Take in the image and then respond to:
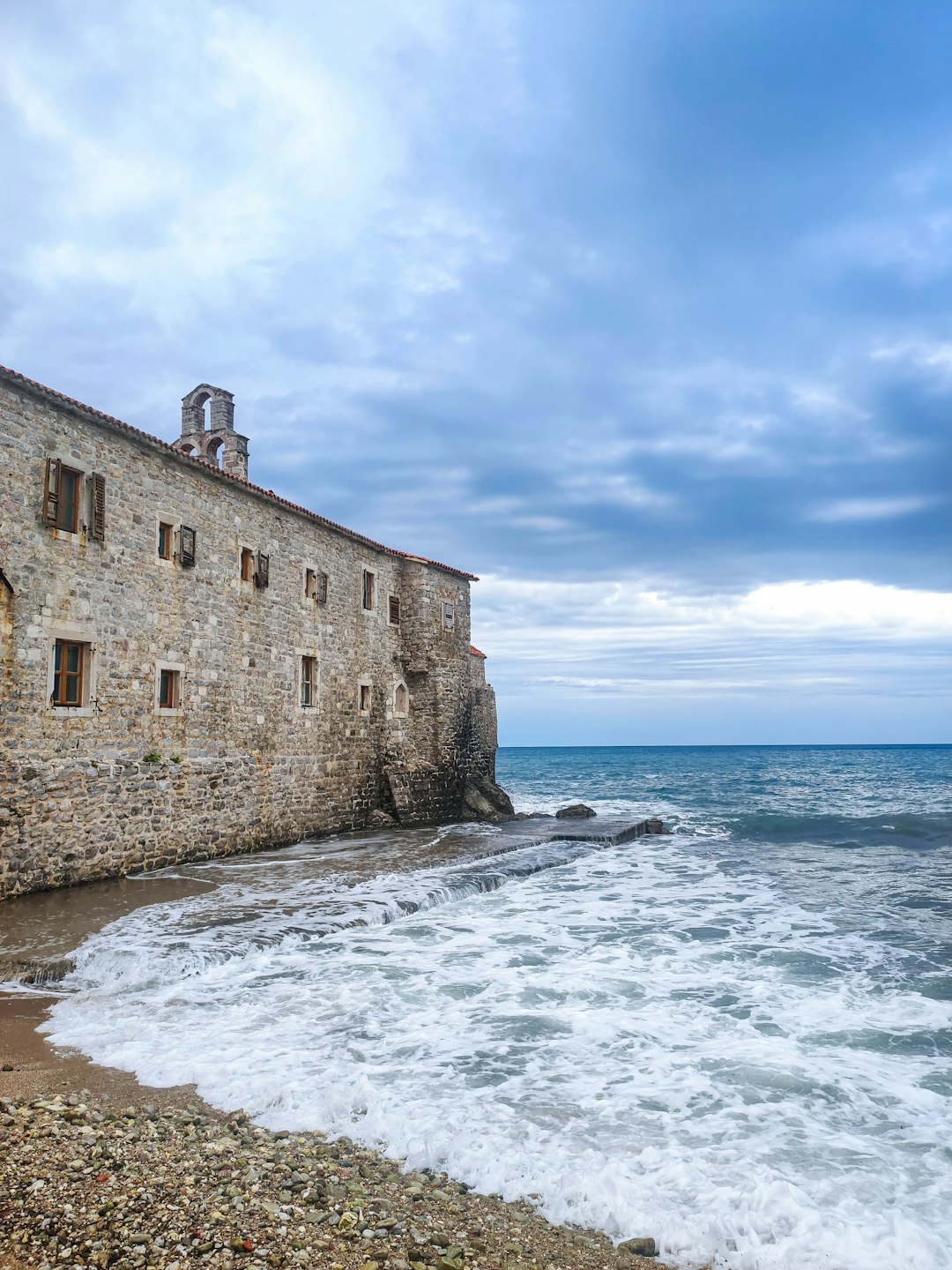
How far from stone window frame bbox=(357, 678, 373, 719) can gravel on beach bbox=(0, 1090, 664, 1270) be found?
16064 millimetres

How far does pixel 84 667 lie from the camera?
13.0 meters

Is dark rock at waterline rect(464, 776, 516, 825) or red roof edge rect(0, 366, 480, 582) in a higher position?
red roof edge rect(0, 366, 480, 582)

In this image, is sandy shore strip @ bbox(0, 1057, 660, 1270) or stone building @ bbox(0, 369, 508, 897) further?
stone building @ bbox(0, 369, 508, 897)

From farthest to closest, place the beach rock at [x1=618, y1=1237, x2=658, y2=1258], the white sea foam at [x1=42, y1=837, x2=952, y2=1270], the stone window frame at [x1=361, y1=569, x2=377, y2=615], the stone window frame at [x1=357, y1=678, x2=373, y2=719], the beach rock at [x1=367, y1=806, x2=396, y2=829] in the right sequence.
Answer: the stone window frame at [x1=361, y1=569, x2=377, y2=615], the beach rock at [x1=367, y1=806, x2=396, y2=829], the stone window frame at [x1=357, y1=678, x2=373, y2=719], the white sea foam at [x1=42, y1=837, x2=952, y2=1270], the beach rock at [x1=618, y1=1237, x2=658, y2=1258]

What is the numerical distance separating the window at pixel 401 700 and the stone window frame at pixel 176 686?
8.40 m

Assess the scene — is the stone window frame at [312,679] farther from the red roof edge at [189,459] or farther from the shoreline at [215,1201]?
the shoreline at [215,1201]

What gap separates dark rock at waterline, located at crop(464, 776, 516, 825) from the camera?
82.6 ft

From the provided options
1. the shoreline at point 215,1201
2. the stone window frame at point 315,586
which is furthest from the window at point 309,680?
the shoreline at point 215,1201

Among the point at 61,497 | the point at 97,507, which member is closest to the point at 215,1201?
the point at 61,497

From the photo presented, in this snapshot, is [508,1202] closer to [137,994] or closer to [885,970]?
[137,994]

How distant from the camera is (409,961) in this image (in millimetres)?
9664

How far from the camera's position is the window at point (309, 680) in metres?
19.1

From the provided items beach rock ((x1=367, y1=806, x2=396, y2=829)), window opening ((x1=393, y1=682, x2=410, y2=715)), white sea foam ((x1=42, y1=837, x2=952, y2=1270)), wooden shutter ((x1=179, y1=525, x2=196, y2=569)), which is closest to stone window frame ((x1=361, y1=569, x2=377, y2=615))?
window opening ((x1=393, y1=682, x2=410, y2=715))

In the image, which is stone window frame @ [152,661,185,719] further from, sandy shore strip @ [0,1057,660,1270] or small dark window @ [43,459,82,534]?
sandy shore strip @ [0,1057,660,1270]
